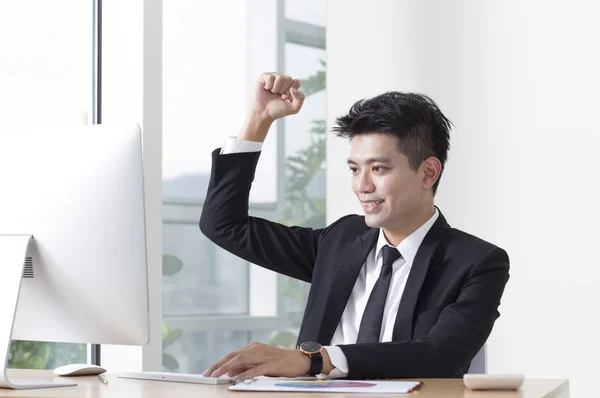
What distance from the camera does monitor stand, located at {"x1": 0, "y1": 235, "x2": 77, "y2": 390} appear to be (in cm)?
146

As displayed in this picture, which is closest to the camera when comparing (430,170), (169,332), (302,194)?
(430,170)

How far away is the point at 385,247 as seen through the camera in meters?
2.06

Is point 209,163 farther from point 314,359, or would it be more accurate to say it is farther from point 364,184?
point 314,359

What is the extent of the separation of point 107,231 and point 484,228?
6.63ft

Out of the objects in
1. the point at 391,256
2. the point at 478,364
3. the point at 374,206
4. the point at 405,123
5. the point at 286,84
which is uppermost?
the point at 286,84

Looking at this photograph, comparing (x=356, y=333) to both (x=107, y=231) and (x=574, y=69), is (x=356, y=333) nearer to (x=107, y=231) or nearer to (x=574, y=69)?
(x=107, y=231)

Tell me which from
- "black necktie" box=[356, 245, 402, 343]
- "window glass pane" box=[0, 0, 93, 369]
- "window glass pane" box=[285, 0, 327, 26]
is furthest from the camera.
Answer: "window glass pane" box=[285, 0, 327, 26]

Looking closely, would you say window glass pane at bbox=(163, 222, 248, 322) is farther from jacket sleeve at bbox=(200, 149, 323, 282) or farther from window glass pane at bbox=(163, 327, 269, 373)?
jacket sleeve at bbox=(200, 149, 323, 282)

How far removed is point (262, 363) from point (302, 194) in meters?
2.42

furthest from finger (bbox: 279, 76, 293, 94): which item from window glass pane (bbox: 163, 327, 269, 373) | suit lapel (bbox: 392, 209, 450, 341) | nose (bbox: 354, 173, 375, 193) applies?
window glass pane (bbox: 163, 327, 269, 373)

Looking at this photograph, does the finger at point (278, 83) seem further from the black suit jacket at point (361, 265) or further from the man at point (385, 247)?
the black suit jacket at point (361, 265)

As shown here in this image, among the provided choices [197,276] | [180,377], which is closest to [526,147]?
[197,276]

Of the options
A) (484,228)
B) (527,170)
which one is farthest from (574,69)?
(484,228)

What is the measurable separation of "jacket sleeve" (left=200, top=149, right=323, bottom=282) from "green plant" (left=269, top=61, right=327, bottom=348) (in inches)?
55.3
